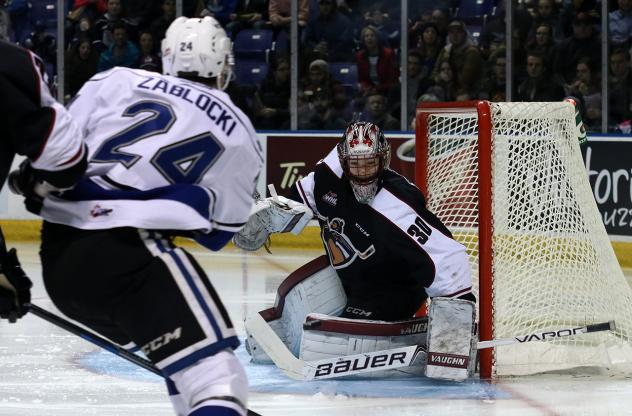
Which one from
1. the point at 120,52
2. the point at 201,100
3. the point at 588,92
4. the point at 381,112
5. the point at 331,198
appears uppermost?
the point at 120,52

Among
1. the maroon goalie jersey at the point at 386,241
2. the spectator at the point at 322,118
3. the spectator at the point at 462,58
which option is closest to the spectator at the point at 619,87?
the spectator at the point at 462,58

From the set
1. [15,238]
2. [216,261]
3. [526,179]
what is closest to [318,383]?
[526,179]

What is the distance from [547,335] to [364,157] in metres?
0.85

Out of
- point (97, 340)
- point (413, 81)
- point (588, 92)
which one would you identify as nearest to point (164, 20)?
point (413, 81)

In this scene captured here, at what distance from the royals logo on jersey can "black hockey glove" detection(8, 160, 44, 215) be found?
1.95 m

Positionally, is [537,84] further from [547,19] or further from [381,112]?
[381,112]

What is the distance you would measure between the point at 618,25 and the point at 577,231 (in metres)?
3.44

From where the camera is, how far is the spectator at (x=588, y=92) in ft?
25.7

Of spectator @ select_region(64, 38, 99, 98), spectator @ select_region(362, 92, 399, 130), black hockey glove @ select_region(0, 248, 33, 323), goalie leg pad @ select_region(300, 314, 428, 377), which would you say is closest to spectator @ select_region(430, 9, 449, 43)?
→ spectator @ select_region(362, 92, 399, 130)

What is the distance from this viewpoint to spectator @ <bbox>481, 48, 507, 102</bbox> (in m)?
8.05

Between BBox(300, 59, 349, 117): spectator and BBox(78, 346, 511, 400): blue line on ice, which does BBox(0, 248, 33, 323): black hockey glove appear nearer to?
BBox(78, 346, 511, 400): blue line on ice

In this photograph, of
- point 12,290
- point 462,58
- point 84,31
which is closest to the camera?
point 12,290

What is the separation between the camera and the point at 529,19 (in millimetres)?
8094

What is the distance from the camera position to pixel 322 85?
28.1ft
